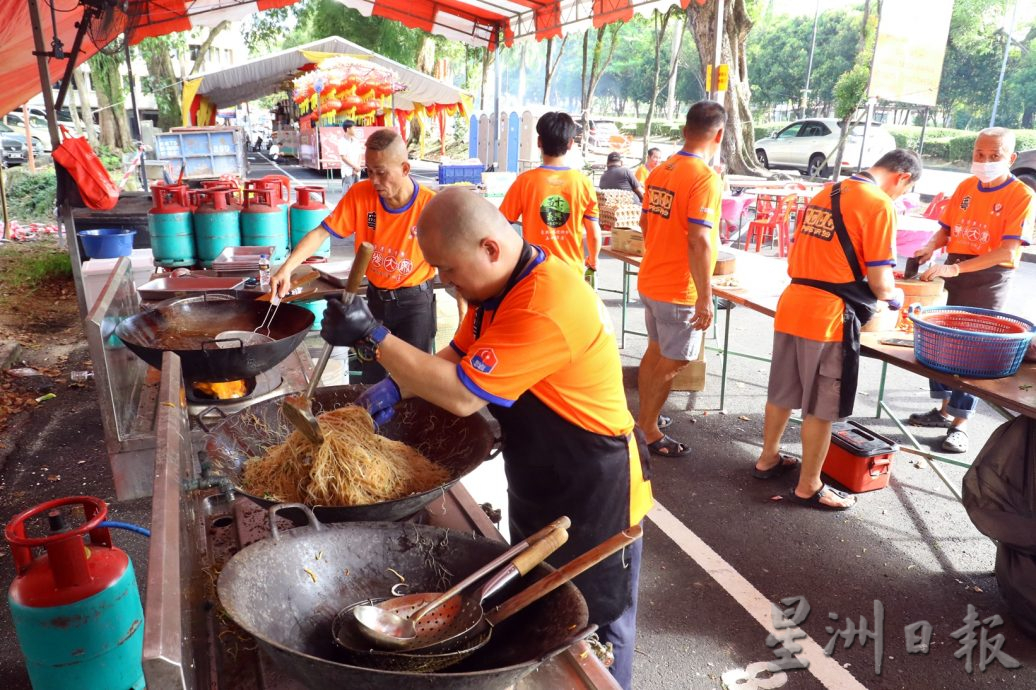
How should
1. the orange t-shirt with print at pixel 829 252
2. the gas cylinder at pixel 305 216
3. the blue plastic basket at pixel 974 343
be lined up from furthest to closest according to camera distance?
the gas cylinder at pixel 305 216 < the orange t-shirt with print at pixel 829 252 < the blue plastic basket at pixel 974 343

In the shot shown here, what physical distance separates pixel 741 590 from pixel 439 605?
2635 mm

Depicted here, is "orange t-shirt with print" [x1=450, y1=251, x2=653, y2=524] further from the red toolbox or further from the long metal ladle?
the red toolbox

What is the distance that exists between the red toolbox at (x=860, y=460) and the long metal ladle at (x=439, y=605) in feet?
11.7

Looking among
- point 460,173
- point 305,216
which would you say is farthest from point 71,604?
point 460,173

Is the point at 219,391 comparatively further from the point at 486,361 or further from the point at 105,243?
the point at 105,243

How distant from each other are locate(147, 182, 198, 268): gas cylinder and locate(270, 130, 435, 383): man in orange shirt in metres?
2.00

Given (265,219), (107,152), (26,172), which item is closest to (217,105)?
(107,152)

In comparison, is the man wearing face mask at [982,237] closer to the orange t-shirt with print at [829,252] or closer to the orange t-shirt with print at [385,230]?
the orange t-shirt with print at [829,252]

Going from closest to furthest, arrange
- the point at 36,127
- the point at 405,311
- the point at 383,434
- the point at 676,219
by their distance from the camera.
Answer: the point at 383,434, the point at 405,311, the point at 676,219, the point at 36,127

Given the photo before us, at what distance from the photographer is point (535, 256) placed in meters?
1.69

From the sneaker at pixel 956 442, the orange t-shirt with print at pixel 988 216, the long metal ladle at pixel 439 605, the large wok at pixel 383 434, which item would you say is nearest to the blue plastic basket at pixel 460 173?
the orange t-shirt with print at pixel 988 216

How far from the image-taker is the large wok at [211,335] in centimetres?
240

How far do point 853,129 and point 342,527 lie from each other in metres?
20.0

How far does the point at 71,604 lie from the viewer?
88.5 inches
